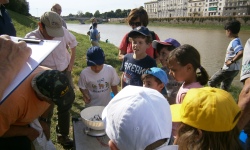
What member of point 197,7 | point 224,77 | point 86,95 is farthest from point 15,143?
point 197,7

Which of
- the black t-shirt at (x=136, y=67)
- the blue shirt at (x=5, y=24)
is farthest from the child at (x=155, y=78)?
the blue shirt at (x=5, y=24)

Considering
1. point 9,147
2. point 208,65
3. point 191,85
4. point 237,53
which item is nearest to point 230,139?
point 191,85

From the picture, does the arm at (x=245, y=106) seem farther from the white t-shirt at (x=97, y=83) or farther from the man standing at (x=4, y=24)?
the man standing at (x=4, y=24)

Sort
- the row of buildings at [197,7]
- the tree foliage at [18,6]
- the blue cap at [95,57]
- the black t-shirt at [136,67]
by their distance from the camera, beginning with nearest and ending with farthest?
the blue cap at [95,57], the black t-shirt at [136,67], the tree foliage at [18,6], the row of buildings at [197,7]

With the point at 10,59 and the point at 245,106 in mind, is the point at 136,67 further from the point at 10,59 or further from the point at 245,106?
the point at 10,59

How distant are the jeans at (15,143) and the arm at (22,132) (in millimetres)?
31

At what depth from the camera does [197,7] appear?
253ft

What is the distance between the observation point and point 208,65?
1028 cm

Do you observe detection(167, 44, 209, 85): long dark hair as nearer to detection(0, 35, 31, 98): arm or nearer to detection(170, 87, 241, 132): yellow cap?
detection(170, 87, 241, 132): yellow cap

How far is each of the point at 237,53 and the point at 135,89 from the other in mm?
3800

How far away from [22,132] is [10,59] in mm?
577

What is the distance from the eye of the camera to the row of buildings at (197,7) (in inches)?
2293

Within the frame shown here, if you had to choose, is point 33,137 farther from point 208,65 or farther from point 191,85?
point 208,65

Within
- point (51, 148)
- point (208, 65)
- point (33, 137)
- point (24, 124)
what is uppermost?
Answer: point (24, 124)
